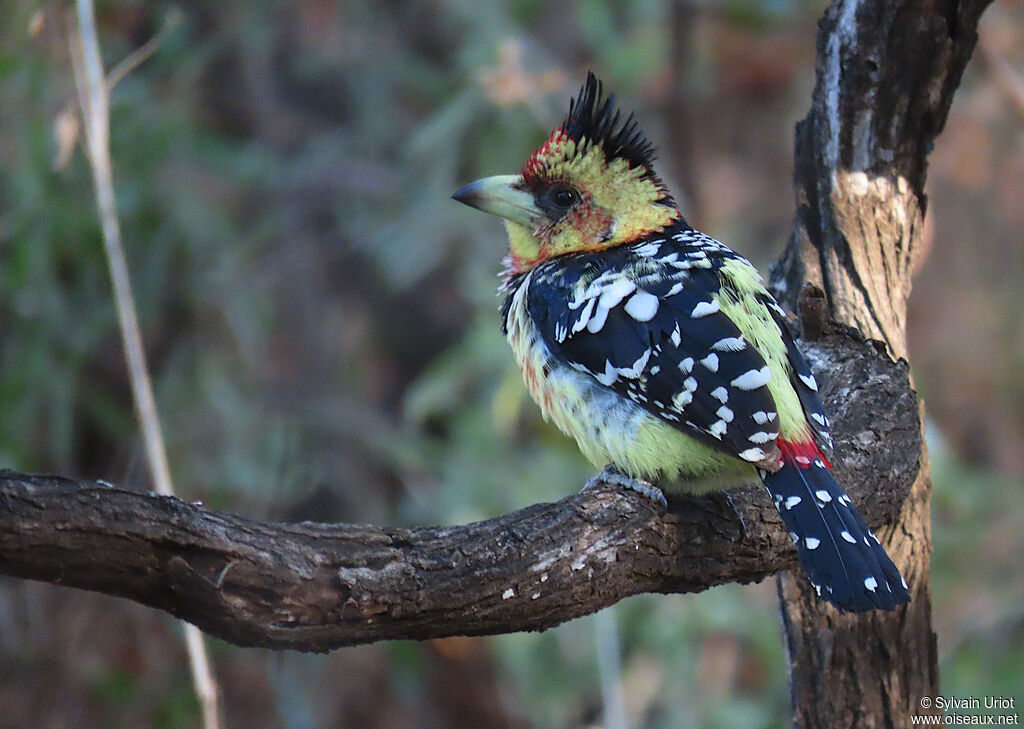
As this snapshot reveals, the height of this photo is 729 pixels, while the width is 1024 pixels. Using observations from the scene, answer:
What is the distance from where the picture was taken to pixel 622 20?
23.5 feet

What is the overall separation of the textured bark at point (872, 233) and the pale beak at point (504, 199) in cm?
87

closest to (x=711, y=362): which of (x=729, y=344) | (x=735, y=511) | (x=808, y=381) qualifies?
(x=729, y=344)

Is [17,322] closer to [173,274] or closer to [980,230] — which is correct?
[173,274]

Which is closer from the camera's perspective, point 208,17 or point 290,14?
point 208,17

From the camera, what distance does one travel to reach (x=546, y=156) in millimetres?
3578

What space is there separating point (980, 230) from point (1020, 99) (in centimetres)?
361

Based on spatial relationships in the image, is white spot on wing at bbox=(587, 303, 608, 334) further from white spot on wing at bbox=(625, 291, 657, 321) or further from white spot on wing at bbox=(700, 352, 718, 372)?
white spot on wing at bbox=(700, 352, 718, 372)

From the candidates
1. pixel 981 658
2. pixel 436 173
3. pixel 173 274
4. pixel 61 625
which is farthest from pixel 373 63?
pixel 981 658

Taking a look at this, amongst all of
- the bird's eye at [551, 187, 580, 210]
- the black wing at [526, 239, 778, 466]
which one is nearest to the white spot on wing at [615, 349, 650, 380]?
the black wing at [526, 239, 778, 466]

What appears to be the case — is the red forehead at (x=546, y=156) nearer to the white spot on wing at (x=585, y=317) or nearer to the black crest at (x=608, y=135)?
the black crest at (x=608, y=135)

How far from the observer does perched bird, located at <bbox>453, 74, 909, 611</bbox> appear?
2.60m

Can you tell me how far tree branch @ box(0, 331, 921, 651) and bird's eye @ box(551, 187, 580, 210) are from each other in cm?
115

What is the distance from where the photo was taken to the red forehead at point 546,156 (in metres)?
3.56

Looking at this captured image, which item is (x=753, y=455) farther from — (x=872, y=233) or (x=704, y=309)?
(x=872, y=233)
